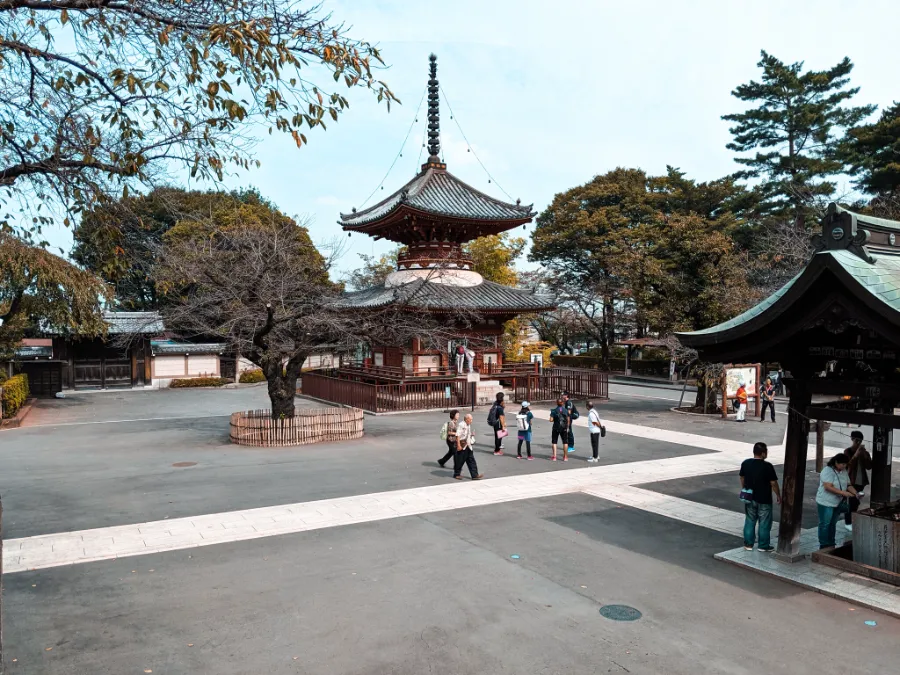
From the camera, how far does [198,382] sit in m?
39.1

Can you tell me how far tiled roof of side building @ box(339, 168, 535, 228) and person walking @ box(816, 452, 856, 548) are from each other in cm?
2232

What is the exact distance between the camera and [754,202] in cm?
4434

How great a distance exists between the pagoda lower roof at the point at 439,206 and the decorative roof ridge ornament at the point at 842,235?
72.8 ft

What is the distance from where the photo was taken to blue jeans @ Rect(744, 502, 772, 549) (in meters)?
9.18

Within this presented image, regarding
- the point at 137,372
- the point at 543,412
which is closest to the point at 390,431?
the point at 543,412

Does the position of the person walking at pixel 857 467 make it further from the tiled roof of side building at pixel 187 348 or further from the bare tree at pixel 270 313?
the tiled roof of side building at pixel 187 348

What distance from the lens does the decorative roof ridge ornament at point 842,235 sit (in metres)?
7.81

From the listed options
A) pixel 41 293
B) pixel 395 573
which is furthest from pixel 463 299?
pixel 395 573

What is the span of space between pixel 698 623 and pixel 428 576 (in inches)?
130

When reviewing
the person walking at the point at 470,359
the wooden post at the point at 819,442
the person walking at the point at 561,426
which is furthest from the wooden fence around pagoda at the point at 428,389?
the wooden post at the point at 819,442

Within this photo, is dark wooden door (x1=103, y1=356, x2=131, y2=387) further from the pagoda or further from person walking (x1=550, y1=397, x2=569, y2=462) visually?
person walking (x1=550, y1=397, x2=569, y2=462)

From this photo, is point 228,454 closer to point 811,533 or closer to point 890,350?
point 811,533

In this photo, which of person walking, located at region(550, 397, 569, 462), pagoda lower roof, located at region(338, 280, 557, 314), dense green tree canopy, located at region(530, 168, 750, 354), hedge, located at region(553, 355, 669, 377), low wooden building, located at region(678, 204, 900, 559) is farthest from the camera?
hedge, located at region(553, 355, 669, 377)

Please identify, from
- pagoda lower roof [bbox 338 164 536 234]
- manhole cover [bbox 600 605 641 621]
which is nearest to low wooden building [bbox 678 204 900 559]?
manhole cover [bbox 600 605 641 621]
